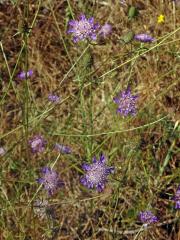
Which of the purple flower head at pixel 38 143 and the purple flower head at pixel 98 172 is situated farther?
the purple flower head at pixel 38 143

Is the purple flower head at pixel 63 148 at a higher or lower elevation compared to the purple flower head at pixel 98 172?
lower

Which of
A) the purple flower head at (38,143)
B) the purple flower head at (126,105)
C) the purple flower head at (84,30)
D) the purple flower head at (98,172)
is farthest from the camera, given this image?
the purple flower head at (38,143)

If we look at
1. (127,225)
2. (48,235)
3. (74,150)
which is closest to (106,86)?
(74,150)

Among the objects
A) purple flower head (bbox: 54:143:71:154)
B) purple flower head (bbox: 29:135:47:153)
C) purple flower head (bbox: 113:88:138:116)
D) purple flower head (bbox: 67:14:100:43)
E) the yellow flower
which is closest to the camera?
purple flower head (bbox: 67:14:100:43)

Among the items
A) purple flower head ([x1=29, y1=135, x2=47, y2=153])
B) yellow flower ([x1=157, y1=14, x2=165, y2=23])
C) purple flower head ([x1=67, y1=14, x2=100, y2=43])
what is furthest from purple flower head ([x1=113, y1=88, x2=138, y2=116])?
yellow flower ([x1=157, y1=14, x2=165, y2=23])

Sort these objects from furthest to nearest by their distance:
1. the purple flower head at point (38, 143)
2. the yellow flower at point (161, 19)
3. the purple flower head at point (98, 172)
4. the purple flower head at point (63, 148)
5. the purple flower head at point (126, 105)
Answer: the yellow flower at point (161, 19) < the purple flower head at point (38, 143) < the purple flower head at point (63, 148) < the purple flower head at point (126, 105) < the purple flower head at point (98, 172)

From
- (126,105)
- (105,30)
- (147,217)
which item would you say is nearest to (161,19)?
(105,30)

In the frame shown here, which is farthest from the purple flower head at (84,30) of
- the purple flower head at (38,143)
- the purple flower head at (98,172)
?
the purple flower head at (38,143)

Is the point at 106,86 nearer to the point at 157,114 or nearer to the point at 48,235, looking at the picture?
the point at 157,114

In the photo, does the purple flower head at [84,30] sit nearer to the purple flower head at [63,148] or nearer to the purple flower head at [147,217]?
the purple flower head at [63,148]

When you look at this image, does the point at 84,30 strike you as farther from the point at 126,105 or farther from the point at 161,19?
the point at 161,19

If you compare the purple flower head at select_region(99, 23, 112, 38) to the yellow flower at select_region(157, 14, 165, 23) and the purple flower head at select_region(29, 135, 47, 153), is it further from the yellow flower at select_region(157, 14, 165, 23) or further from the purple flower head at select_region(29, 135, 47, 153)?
the purple flower head at select_region(29, 135, 47, 153)
